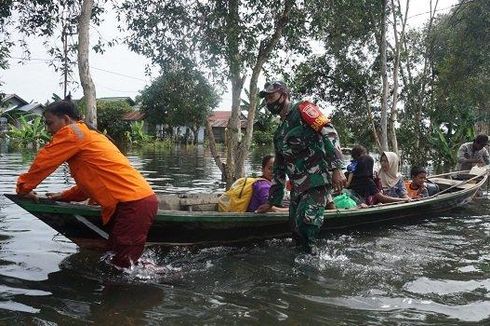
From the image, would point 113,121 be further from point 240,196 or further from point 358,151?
point 240,196

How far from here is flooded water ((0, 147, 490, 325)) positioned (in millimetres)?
3578

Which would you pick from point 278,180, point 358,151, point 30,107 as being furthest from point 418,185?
point 30,107

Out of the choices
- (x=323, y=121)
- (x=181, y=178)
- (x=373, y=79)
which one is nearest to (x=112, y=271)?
(x=323, y=121)

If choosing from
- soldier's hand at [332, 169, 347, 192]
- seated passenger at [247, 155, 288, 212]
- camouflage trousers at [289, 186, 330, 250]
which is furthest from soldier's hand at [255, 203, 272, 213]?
soldier's hand at [332, 169, 347, 192]

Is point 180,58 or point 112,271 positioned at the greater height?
point 180,58

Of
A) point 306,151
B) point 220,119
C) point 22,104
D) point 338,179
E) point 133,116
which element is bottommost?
point 338,179

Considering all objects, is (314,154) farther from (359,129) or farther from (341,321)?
(359,129)

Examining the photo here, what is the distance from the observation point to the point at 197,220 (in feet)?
16.4

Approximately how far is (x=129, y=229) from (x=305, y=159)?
6.47 feet

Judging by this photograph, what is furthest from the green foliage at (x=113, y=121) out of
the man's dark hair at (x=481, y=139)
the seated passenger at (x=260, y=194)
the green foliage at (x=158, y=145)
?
the seated passenger at (x=260, y=194)

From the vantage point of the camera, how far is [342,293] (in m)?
4.18

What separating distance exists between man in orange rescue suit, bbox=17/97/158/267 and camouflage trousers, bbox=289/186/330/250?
1646 millimetres

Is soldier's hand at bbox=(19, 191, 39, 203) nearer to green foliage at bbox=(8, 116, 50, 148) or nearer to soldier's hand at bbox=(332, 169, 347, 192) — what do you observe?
soldier's hand at bbox=(332, 169, 347, 192)

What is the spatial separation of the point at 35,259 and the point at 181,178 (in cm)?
1031
